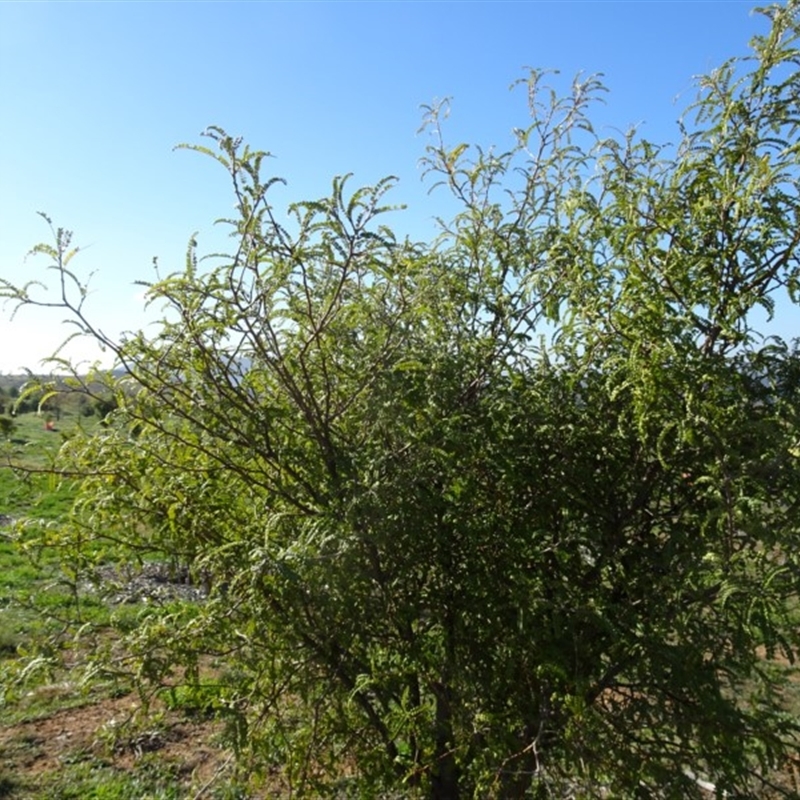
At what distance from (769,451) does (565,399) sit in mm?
658

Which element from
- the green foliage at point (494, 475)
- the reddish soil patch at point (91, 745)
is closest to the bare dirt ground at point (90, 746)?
the reddish soil patch at point (91, 745)

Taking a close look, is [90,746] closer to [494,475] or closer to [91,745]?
[91,745]

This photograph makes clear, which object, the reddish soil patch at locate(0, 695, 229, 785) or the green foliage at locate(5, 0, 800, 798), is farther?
the reddish soil patch at locate(0, 695, 229, 785)

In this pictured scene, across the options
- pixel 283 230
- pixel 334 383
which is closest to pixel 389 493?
pixel 334 383

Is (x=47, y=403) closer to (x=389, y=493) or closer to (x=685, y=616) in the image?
(x=389, y=493)

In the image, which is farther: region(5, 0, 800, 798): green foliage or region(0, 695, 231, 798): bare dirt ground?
region(0, 695, 231, 798): bare dirt ground

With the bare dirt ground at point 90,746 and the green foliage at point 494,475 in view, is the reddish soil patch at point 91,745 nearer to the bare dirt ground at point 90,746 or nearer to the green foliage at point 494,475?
the bare dirt ground at point 90,746

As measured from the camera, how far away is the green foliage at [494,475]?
6.95ft

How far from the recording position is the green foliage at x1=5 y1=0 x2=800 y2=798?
6.95ft

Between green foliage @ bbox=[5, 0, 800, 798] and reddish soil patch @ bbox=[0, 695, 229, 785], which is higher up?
green foliage @ bbox=[5, 0, 800, 798]

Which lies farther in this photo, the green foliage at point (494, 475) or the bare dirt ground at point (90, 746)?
the bare dirt ground at point (90, 746)

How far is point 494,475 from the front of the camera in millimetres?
2547

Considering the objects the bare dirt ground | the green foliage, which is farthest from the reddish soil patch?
the green foliage

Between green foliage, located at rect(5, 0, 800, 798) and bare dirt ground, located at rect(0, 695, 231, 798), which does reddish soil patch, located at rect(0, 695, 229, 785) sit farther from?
green foliage, located at rect(5, 0, 800, 798)
